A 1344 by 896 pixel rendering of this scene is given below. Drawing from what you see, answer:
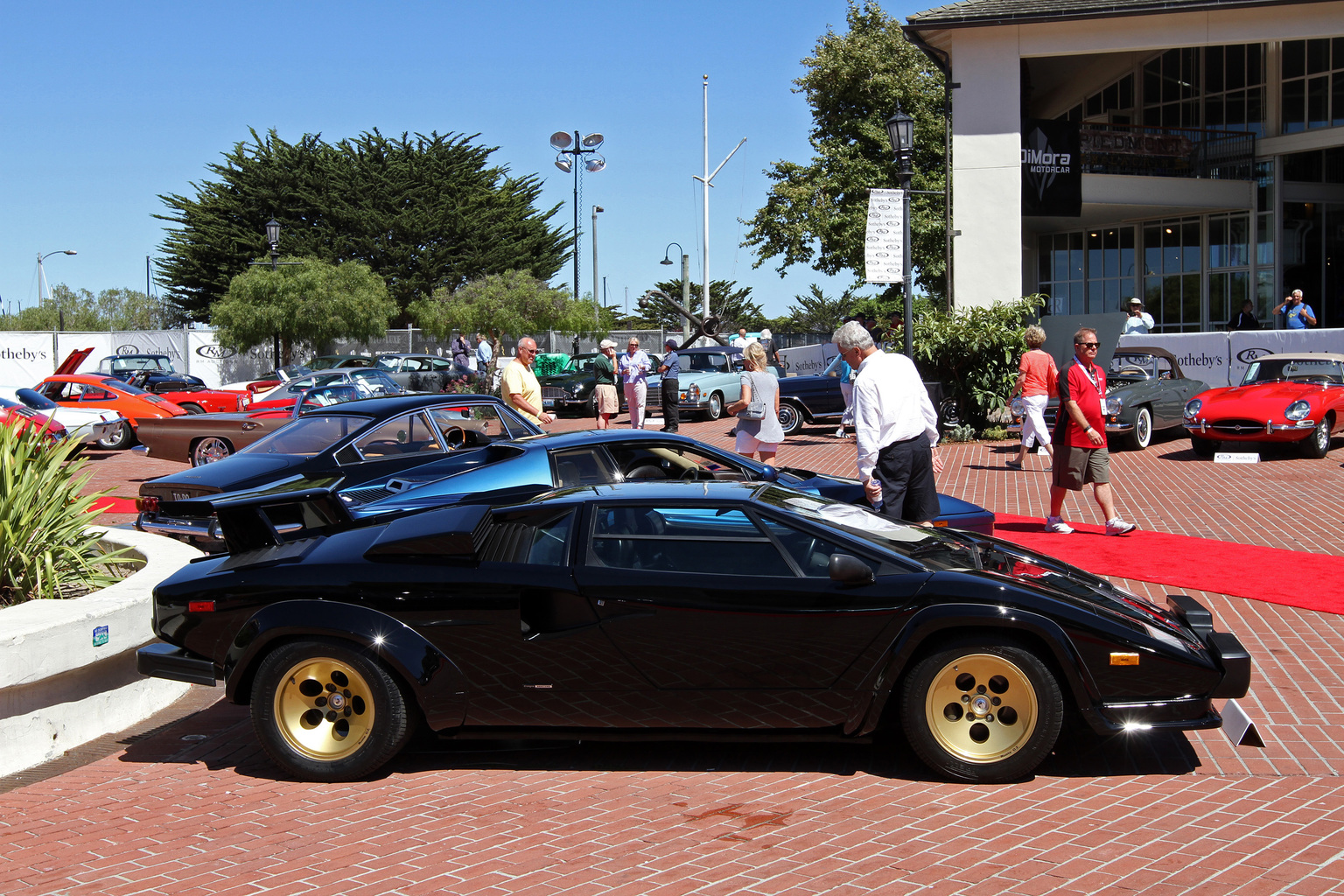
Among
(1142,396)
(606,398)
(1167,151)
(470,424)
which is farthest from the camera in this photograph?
(1167,151)

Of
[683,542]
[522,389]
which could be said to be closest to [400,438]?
[522,389]

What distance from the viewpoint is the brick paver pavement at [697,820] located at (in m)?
3.84

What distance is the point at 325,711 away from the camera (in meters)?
4.91

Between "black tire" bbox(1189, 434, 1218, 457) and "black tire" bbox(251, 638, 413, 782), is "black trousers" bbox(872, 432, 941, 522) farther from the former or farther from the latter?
"black tire" bbox(1189, 434, 1218, 457)

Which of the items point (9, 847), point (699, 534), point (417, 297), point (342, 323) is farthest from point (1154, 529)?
point (417, 297)

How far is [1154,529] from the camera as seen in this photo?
427 inches

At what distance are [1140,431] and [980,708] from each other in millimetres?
13419

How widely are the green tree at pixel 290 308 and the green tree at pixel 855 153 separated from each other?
50.7 ft

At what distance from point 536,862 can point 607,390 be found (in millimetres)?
15795

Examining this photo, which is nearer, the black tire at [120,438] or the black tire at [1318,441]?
the black tire at [1318,441]

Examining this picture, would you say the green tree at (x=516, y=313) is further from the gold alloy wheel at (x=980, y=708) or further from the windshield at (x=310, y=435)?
the gold alloy wheel at (x=980, y=708)

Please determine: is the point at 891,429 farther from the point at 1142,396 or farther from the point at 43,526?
the point at 1142,396

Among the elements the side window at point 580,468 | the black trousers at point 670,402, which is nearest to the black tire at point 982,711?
the side window at point 580,468

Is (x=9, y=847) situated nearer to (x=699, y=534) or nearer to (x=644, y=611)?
(x=644, y=611)
